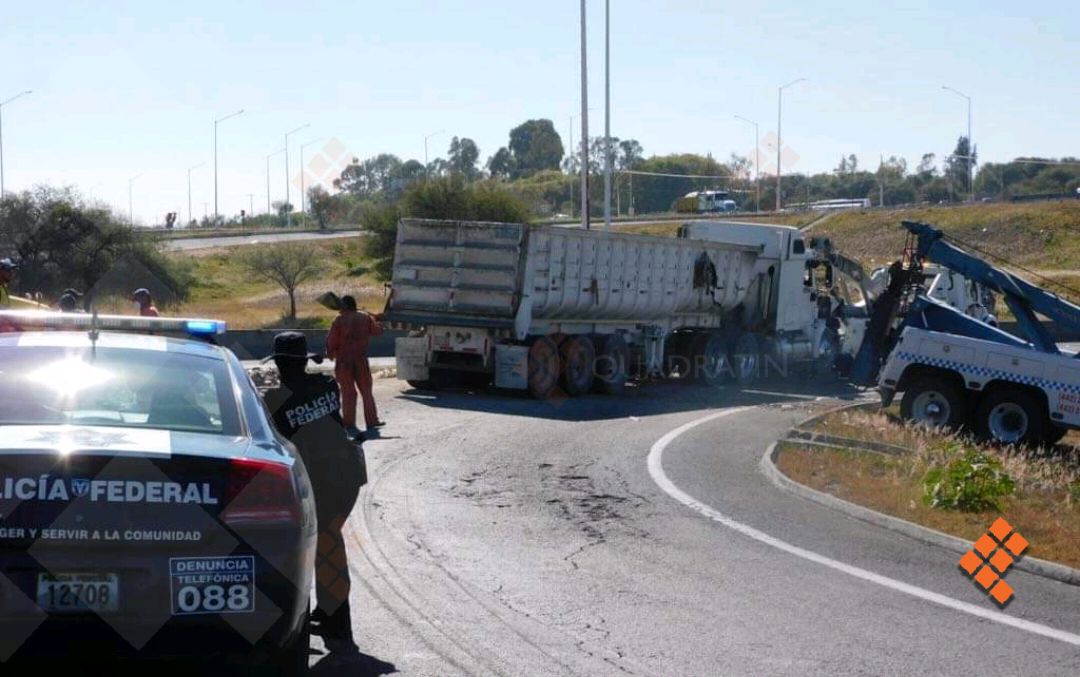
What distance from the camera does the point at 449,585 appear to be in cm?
888

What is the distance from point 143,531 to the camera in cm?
527

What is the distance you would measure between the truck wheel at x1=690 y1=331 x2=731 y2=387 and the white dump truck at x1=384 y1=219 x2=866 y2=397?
1.1 inches

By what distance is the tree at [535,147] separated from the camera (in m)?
172

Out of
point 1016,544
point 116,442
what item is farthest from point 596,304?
point 116,442

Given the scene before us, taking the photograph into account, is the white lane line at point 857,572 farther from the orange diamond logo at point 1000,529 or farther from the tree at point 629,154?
the tree at point 629,154

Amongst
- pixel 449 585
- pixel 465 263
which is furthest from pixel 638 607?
pixel 465 263

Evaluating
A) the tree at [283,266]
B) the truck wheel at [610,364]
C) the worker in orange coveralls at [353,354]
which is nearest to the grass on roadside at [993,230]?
the tree at [283,266]

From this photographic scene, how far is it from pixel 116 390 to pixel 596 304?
733 inches

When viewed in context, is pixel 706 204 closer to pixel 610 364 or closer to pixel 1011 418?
pixel 610 364

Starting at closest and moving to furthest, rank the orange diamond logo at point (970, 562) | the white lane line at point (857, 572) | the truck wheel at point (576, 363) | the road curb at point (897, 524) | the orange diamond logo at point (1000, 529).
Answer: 1. the white lane line at point (857, 572)
2. the road curb at point (897, 524)
3. the orange diamond logo at point (970, 562)
4. the orange diamond logo at point (1000, 529)
5. the truck wheel at point (576, 363)

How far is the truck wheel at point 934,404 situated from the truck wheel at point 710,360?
8347 mm

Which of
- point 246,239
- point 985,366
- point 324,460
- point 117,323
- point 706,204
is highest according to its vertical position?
point 706,204

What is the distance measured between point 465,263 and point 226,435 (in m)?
17.6

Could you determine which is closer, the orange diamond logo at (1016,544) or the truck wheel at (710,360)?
the orange diamond logo at (1016,544)
